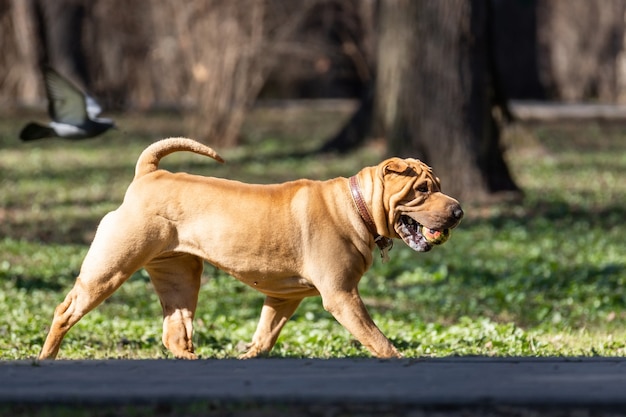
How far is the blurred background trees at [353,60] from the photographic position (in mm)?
15789

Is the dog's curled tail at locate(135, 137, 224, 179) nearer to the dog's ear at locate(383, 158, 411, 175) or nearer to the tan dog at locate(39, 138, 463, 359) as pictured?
the tan dog at locate(39, 138, 463, 359)

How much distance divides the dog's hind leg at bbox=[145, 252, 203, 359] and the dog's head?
1.20 metres

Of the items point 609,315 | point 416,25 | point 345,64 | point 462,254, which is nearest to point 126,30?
point 345,64

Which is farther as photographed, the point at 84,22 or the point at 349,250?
the point at 84,22

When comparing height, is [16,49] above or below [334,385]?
below

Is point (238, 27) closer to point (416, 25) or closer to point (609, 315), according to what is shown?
point (416, 25)

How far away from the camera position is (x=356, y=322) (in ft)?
20.9

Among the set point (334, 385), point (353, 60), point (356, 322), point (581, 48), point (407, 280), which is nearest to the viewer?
point (334, 385)

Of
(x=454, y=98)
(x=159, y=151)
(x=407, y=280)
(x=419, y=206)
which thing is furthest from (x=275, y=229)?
(x=454, y=98)

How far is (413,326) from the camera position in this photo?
340 inches

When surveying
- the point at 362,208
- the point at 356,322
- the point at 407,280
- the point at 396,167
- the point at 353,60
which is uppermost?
the point at 396,167

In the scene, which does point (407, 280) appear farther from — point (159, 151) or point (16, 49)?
point (16, 49)

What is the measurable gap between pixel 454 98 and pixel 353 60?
10.9 m

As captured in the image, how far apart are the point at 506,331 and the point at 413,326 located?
84cm
